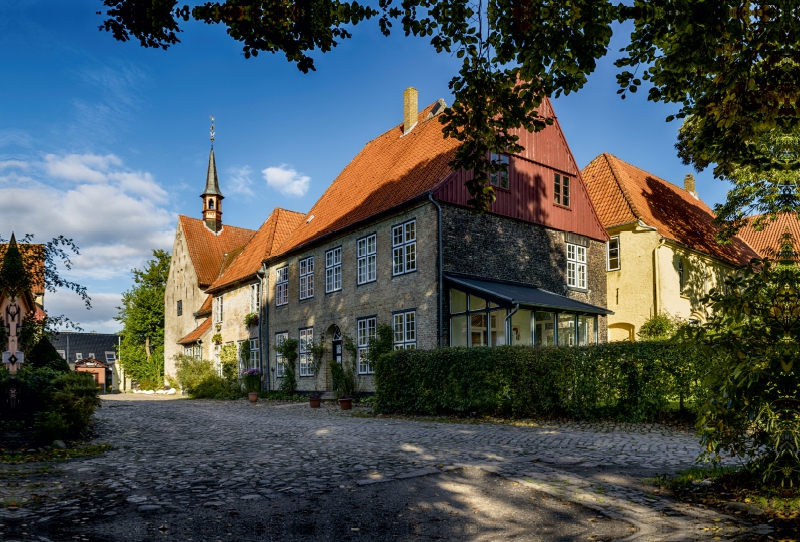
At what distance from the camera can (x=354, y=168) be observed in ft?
98.6

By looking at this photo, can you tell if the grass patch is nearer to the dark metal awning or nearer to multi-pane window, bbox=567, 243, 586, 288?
the dark metal awning

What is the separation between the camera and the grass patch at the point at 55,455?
8.91 metres

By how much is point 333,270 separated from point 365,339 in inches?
141

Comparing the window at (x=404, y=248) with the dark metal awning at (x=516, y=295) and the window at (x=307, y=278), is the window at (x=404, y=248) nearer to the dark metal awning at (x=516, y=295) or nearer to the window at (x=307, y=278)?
the dark metal awning at (x=516, y=295)

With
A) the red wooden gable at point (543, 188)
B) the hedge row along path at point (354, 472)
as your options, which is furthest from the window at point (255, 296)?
the hedge row along path at point (354, 472)

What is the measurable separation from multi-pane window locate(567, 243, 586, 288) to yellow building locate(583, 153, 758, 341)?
2.32m

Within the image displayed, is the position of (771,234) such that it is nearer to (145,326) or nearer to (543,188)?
(543,188)

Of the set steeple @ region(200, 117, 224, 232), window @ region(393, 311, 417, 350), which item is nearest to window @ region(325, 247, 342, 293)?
window @ region(393, 311, 417, 350)

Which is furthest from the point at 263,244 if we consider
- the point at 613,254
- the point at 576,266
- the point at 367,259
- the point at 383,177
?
the point at 613,254

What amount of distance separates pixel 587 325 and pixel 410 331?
6.03 meters

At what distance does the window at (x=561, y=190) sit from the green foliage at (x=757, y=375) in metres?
18.5

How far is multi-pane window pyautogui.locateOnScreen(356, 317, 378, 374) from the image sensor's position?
2298 cm

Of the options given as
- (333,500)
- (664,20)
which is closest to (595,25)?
(664,20)

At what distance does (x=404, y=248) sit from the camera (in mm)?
21797
